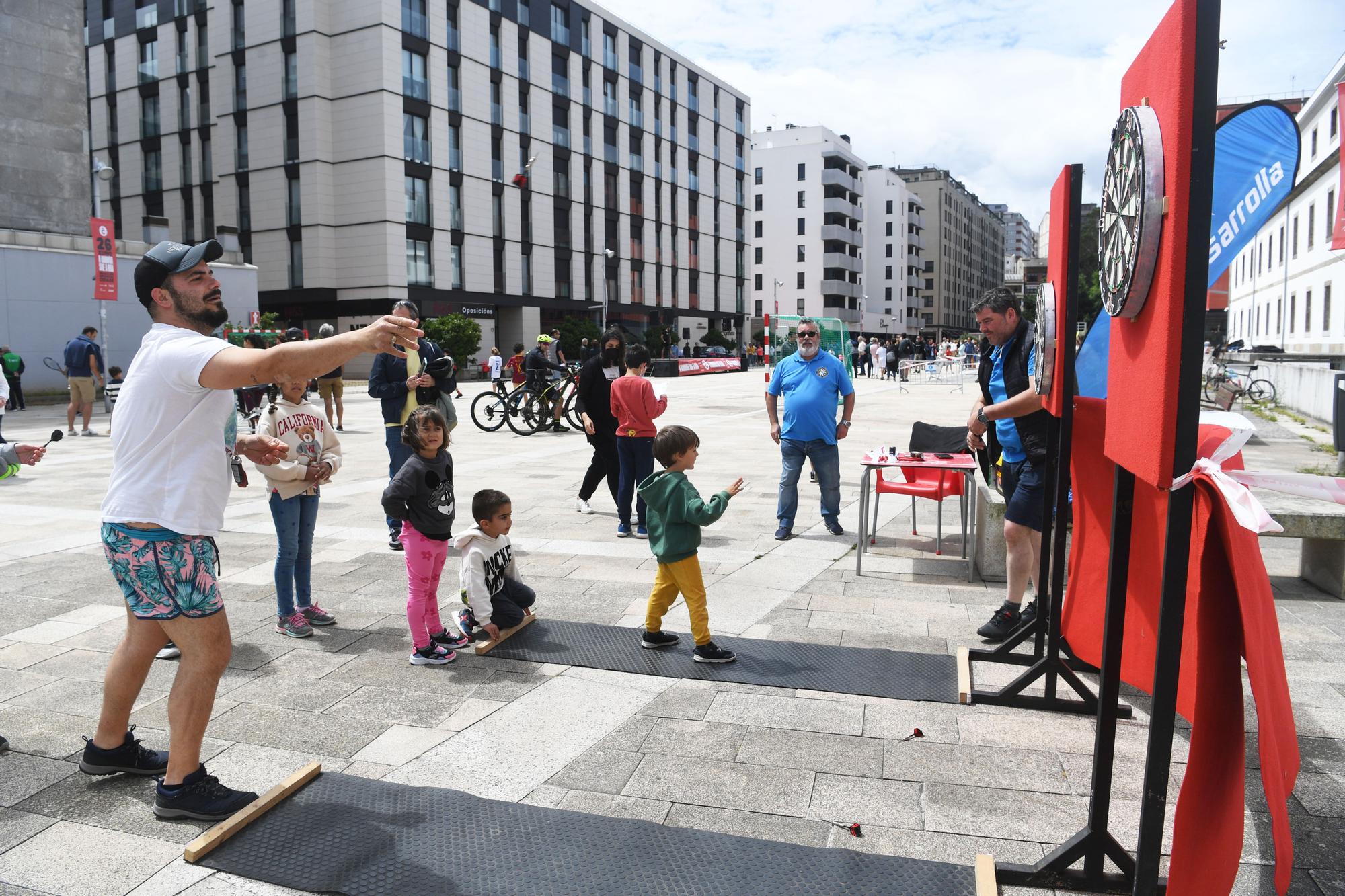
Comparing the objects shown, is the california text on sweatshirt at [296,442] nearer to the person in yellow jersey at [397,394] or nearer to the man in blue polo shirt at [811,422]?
the person in yellow jersey at [397,394]

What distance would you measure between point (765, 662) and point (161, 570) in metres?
2.83

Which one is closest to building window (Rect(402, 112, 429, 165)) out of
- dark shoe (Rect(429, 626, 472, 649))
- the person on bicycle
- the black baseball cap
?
the person on bicycle

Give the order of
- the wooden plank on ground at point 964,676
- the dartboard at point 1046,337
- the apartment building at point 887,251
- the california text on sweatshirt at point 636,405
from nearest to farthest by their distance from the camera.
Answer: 1. the dartboard at point 1046,337
2. the wooden plank on ground at point 964,676
3. the california text on sweatshirt at point 636,405
4. the apartment building at point 887,251

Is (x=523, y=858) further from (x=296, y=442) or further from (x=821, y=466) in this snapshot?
(x=821, y=466)

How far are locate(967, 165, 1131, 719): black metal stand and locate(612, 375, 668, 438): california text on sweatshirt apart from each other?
12.4 feet

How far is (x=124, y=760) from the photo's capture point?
347 centimetres

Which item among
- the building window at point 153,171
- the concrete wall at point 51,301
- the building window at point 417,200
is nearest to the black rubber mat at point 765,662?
the concrete wall at point 51,301

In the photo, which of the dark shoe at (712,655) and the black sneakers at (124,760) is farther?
the dark shoe at (712,655)

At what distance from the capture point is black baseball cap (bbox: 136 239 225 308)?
120 inches

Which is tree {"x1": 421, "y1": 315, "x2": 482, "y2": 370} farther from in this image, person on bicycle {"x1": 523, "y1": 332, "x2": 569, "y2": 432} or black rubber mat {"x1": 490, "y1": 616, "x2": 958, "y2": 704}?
black rubber mat {"x1": 490, "y1": 616, "x2": 958, "y2": 704}

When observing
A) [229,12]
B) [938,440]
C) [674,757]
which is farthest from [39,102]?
[674,757]

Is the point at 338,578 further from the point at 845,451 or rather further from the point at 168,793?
the point at 845,451

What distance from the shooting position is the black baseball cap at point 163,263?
10.0 ft

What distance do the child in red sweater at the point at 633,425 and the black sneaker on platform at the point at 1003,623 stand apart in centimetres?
329
